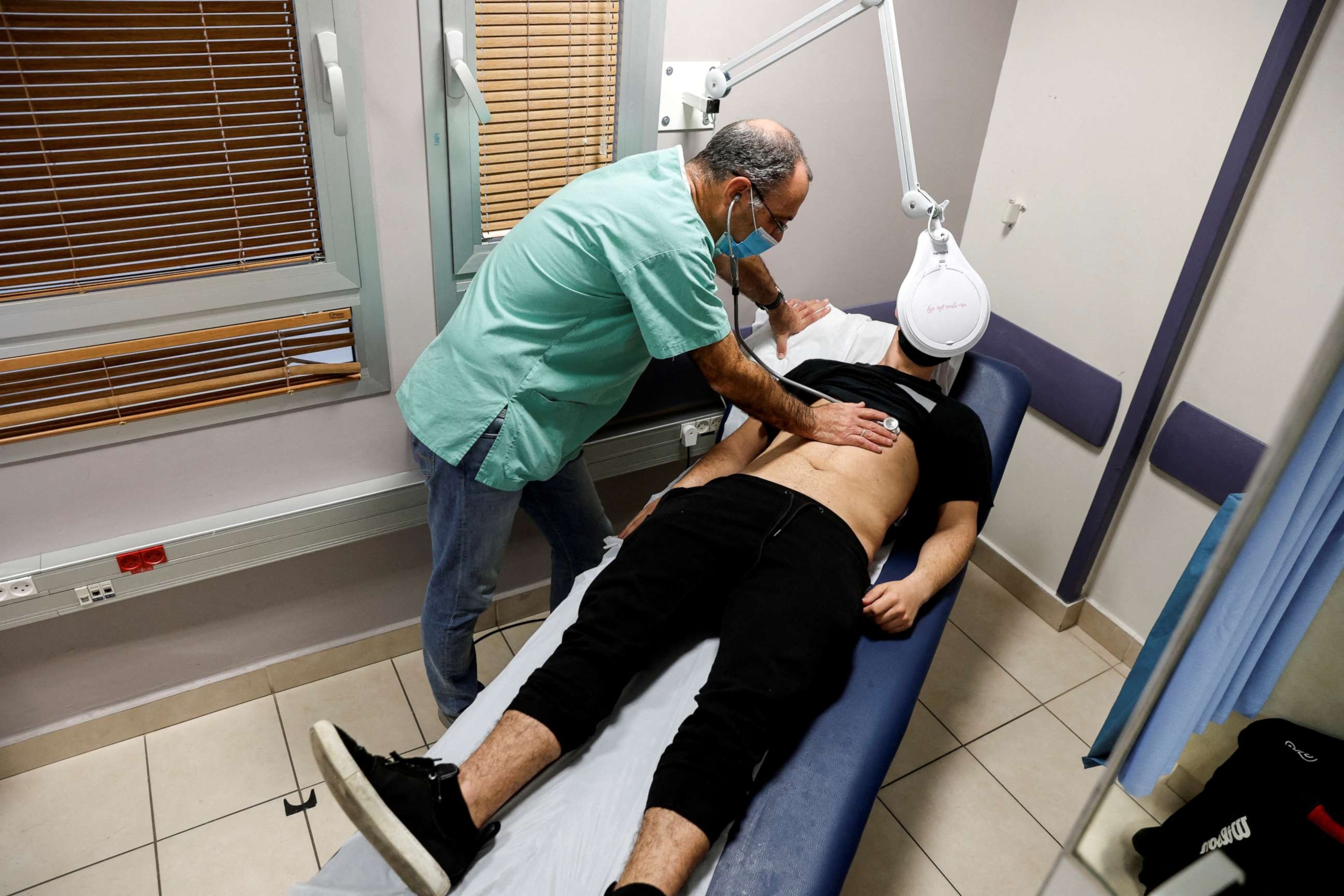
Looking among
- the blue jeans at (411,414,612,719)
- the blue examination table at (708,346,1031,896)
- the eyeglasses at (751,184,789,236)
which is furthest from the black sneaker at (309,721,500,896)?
the eyeglasses at (751,184,789,236)

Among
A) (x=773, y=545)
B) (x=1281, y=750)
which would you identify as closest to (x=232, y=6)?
(x=773, y=545)

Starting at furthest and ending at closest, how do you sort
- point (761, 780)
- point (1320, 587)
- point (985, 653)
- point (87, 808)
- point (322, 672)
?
1. point (985, 653)
2. point (322, 672)
3. point (87, 808)
4. point (761, 780)
5. point (1320, 587)

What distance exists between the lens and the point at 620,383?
74.3 inches

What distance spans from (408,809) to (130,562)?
3.26 feet

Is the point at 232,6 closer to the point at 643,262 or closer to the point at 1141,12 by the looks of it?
the point at 643,262

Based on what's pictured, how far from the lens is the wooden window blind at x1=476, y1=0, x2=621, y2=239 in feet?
6.13

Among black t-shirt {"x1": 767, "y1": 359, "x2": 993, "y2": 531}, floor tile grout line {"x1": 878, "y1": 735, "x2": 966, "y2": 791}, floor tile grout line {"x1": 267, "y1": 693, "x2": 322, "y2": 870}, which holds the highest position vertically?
black t-shirt {"x1": 767, "y1": 359, "x2": 993, "y2": 531}

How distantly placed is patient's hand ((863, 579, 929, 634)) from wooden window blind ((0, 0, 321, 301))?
4.50 feet

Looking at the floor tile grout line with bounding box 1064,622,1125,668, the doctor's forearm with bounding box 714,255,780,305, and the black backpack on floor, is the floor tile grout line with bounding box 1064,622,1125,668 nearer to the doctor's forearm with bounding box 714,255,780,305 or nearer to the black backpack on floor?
the black backpack on floor

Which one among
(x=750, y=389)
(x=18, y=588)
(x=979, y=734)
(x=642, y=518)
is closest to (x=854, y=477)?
(x=750, y=389)

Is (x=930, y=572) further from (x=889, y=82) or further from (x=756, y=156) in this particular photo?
(x=889, y=82)

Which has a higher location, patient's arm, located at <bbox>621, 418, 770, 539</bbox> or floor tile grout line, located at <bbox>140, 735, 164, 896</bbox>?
patient's arm, located at <bbox>621, 418, 770, 539</bbox>

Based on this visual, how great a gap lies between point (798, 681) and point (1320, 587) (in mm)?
762

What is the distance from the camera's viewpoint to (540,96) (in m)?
1.97
